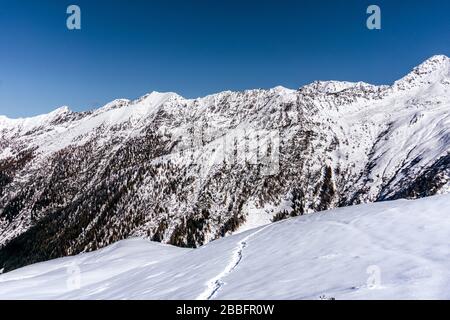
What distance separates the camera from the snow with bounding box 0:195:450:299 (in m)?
11.7

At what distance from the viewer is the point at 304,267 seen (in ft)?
49.7

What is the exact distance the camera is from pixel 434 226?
55.8 feet

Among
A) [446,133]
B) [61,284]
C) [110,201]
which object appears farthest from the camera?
[110,201]

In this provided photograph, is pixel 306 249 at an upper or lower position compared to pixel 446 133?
lower

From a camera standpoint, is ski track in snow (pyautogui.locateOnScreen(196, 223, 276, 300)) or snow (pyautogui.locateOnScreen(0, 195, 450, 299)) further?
ski track in snow (pyautogui.locateOnScreen(196, 223, 276, 300))

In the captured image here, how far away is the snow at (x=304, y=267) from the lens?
1172 cm

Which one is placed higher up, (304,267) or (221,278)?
(304,267)

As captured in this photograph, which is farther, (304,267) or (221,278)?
(221,278)

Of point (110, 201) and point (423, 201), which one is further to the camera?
point (110, 201)

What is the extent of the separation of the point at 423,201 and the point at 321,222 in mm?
5521

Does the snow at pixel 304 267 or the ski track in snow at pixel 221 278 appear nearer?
the snow at pixel 304 267

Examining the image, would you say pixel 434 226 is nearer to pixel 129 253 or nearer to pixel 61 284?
pixel 61 284

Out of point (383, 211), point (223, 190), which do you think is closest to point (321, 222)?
point (383, 211)
